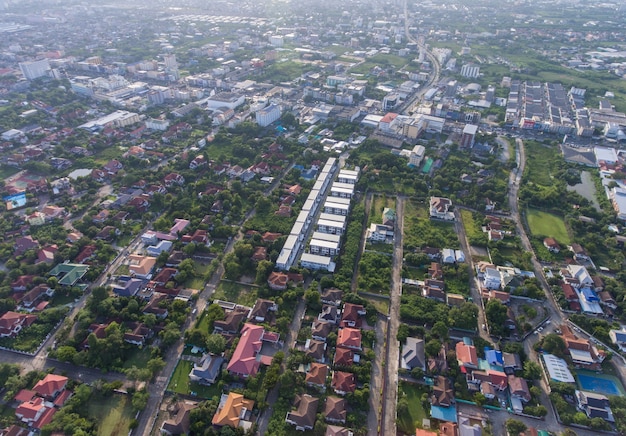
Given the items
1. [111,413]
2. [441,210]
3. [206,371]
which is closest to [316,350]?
[206,371]

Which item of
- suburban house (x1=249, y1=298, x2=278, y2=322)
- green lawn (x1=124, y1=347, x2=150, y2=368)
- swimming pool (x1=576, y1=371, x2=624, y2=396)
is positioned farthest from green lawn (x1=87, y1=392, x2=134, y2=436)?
swimming pool (x1=576, y1=371, x2=624, y2=396)

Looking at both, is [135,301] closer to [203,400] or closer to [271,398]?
[203,400]

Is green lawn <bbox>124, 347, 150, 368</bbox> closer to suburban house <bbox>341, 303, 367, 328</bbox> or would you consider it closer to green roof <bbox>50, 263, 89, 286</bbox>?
green roof <bbox>50, 263, 89, 286</bbox>

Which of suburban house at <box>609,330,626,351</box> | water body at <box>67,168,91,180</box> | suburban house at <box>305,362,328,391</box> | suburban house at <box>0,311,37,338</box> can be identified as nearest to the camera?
suburban house at <box>305,362,328,391</box>

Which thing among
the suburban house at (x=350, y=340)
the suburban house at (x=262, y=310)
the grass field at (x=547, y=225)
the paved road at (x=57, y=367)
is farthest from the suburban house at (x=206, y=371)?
the grass field at (x=547, y=225)

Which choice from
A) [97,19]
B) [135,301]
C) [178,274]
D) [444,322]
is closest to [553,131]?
[444,322]
